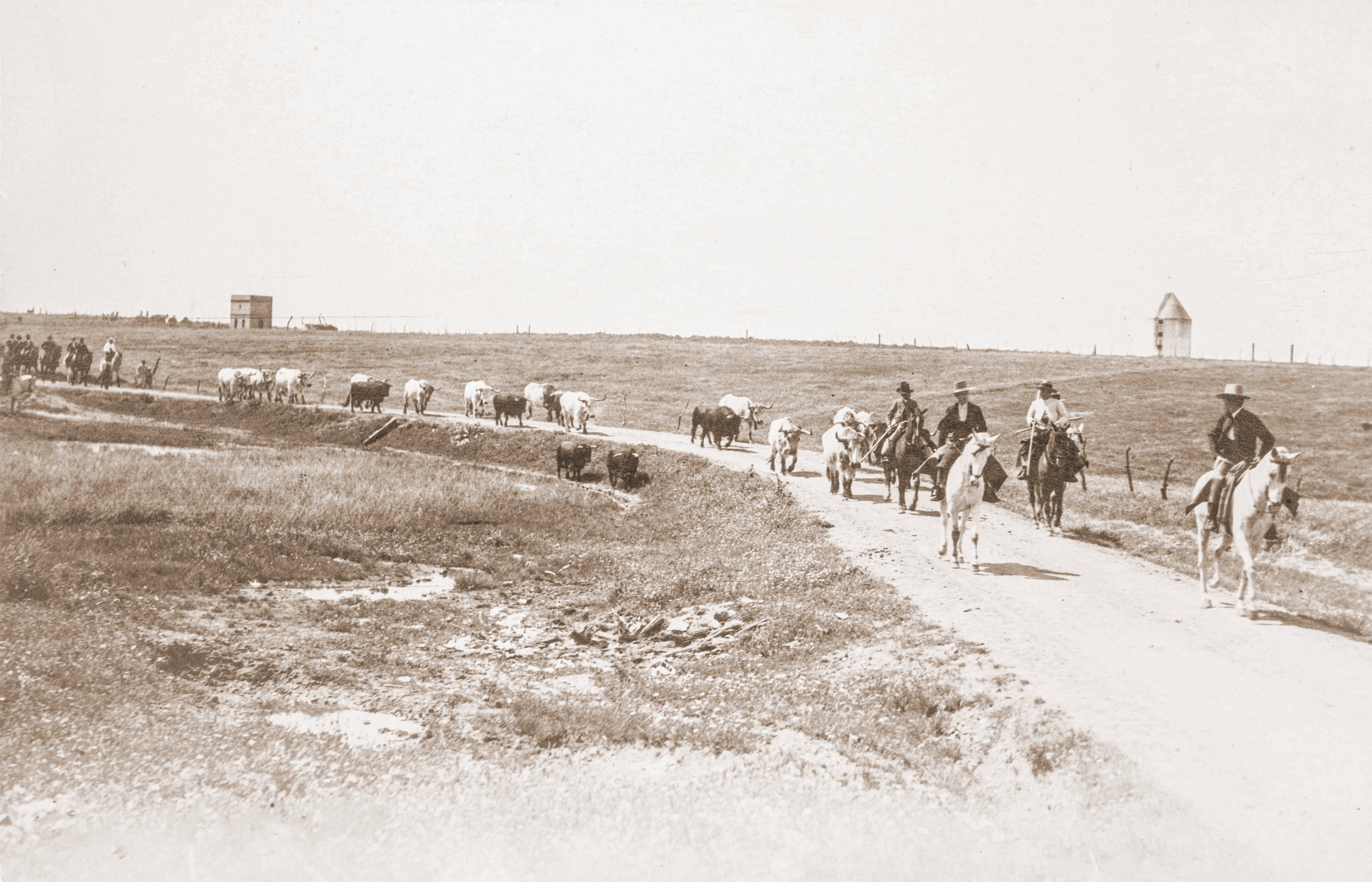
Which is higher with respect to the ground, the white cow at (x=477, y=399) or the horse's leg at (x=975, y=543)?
the white cow at (x=477, y=399)

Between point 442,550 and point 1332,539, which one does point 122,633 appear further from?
point 1332,539

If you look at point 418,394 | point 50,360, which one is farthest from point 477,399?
point 50,360

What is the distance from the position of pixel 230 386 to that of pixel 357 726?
124 ft

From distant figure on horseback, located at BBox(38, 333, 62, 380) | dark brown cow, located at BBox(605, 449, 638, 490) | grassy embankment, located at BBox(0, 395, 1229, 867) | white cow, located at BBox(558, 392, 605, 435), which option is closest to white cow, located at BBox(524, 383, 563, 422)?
white cow, located at BBox(558, 392, 605, 435)

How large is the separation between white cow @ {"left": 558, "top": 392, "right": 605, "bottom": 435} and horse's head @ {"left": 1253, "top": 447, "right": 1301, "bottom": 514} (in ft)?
78.9

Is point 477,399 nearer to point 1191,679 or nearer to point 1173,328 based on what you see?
point 1191,679

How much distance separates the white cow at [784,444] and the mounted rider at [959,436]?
7.05 m

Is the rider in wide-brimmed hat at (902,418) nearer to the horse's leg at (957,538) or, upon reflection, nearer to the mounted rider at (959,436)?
the mounted rider at (959,436)

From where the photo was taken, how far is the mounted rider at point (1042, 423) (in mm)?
17656

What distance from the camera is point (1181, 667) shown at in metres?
9.36

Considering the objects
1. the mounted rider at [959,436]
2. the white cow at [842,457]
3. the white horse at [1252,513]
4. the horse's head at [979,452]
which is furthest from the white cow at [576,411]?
the white horse at [1252,513]

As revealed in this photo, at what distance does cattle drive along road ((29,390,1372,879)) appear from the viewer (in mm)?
6477

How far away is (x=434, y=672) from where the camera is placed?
1110 centimetres

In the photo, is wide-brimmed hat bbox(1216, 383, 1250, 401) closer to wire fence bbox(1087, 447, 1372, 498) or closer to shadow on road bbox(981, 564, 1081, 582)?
shadow on road bbox(981, 564, 1081, 582)
